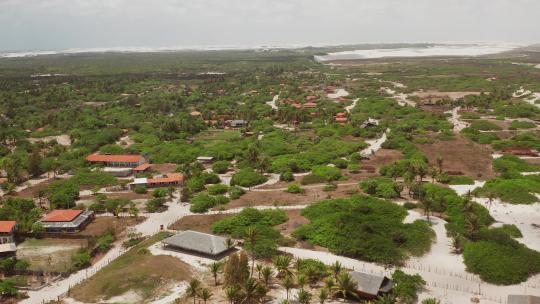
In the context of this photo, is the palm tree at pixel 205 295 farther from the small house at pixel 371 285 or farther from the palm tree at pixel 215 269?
the small house at pixel 371 285

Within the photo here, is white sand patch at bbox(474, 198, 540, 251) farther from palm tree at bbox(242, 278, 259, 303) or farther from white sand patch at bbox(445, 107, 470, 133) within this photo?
white sand patch at bbox(445, 107, 470, 133)

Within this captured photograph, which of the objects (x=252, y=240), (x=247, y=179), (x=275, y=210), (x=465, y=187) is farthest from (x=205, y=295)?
(x=465, y=187)

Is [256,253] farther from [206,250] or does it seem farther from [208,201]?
[208,201]

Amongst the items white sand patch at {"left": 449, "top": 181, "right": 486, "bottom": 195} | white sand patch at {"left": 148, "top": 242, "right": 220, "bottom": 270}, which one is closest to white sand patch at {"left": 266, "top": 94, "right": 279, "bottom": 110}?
white sand patch at {"left": 449, "top": 181, "right": 486, "bottom": 195}

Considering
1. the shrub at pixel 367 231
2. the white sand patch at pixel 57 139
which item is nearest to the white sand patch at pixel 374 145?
the shrub at pixel 367 231

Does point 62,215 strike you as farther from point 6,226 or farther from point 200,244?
point 200,244

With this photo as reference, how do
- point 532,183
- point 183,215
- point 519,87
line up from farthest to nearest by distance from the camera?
1. point 519,87
2. point 532,183
3. point 183,215

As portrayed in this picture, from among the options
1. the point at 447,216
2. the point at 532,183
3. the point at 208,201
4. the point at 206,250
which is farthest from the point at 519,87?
the point at 206,250
